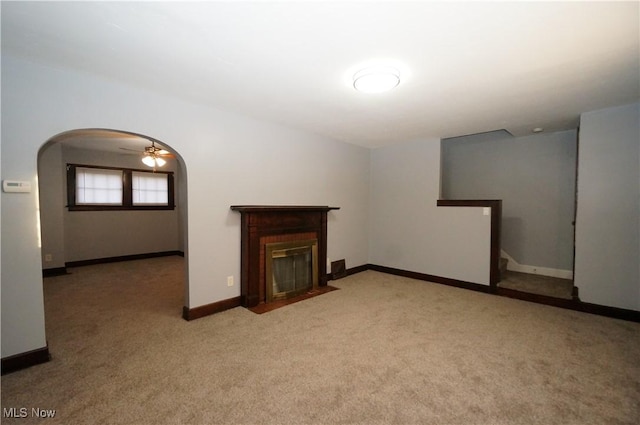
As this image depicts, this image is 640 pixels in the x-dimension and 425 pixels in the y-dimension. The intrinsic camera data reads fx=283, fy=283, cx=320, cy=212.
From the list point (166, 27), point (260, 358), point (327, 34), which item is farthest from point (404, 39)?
point (260, 358)

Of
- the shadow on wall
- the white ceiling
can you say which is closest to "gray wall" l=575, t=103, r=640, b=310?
the white ceiling

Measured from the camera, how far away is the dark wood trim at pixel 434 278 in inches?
164

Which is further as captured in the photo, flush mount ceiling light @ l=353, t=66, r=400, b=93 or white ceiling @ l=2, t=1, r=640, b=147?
flush mount ceiling light @ l=353, t=66, r=400, b=93

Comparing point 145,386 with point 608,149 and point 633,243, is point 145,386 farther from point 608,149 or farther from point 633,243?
point 608,149

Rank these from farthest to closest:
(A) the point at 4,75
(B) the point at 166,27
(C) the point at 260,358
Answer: (C) the point at 260,358 < (A) the point at 4,75 < (B) the point at 166,27

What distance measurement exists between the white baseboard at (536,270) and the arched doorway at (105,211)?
5440mm

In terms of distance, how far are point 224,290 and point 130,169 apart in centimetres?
471

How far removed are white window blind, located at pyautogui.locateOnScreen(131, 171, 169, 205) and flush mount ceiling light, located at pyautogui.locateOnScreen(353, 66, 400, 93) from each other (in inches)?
240

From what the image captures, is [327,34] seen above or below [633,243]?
above

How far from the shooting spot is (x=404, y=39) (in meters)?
1.82

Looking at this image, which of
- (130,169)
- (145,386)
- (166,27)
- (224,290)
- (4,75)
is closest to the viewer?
(166,27)

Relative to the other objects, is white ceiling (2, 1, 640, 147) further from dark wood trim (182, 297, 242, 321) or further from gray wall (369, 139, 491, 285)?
dark wood trim (182, 297, 242, 321)

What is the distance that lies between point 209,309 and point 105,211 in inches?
177

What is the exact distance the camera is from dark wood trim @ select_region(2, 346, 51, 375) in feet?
6.82
